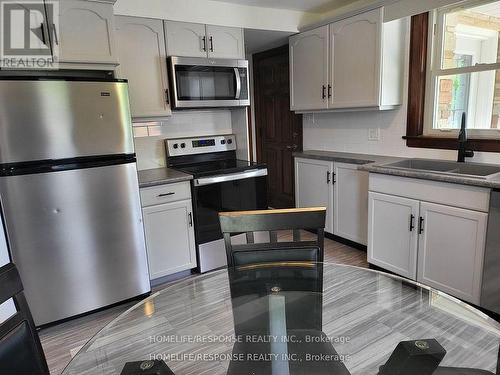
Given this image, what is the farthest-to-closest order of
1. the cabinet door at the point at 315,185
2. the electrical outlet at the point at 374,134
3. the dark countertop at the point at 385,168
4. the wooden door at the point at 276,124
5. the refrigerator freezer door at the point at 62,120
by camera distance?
1. the wooden door at the point at 276,124
2. the cabinet door at the point at 315,185
3. the electrical outlet at the point at 374,134
4. the dark countertop at the point at 385,168
5. the refrigerator freezer door at the point at 62,120

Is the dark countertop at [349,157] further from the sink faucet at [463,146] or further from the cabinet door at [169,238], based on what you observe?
the cabinet door at [169,238]

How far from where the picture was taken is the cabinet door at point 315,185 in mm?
3402

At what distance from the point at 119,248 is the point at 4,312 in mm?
754

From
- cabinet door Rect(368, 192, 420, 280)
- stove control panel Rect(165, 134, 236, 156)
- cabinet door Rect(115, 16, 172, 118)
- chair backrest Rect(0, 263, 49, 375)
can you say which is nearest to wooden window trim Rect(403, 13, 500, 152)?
cabinet door Rect(368, 192, 420, 280)

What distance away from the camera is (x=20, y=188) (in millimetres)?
1987

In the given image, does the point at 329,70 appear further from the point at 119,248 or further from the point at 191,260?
the point at 119,248

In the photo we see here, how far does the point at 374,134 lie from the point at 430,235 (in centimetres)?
126

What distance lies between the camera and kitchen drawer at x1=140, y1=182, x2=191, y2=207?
2617mm

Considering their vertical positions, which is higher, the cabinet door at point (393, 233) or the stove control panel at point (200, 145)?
the stove control panel at point (200, 145)

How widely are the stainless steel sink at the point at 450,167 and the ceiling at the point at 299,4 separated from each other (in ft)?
5.61

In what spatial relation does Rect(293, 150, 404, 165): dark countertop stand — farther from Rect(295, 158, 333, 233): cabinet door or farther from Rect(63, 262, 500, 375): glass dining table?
Rect(63, 262, 500, 375): glass dining table

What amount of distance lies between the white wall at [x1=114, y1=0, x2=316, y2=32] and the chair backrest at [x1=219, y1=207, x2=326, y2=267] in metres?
2.07

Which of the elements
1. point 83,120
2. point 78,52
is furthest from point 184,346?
point 78,52

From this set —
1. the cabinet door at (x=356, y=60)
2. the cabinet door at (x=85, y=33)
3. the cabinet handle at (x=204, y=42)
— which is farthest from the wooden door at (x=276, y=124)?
the cabinet door at (x=85, y=33)
